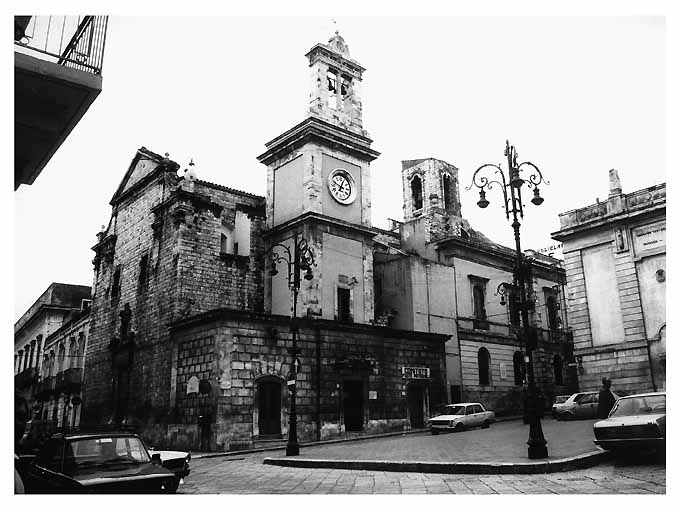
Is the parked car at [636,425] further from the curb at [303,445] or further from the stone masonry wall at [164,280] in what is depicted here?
the stone masonry wall at [164,280]

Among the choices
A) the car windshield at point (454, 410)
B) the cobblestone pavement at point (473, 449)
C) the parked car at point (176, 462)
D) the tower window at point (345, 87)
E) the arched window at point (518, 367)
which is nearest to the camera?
the parked car at point (176, 462)

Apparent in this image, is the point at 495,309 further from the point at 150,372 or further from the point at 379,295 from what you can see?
the point at 150,372

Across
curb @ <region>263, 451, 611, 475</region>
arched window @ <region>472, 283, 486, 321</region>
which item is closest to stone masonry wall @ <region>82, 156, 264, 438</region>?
curb @ <region>263, 451, 611, 475</region>

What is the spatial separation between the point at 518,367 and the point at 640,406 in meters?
20.0

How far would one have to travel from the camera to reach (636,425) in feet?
29.9

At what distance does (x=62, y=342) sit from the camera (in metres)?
29.5

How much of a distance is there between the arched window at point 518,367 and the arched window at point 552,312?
4.19m

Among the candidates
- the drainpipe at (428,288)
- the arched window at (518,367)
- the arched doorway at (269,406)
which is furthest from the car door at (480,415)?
the arched window at (518,367)

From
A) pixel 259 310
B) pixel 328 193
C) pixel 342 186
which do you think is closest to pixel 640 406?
pixel 328 193

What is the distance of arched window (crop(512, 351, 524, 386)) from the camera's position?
28780 mm

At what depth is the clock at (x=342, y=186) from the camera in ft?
73.9

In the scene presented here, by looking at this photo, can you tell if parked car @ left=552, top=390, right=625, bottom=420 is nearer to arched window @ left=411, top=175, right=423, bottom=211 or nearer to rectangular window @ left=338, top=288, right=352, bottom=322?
rectangular window @ left=338, top=288, right=352, bottom=322

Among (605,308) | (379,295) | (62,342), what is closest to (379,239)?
(379,295)

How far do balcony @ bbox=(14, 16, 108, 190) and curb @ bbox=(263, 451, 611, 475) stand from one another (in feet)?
23.5
